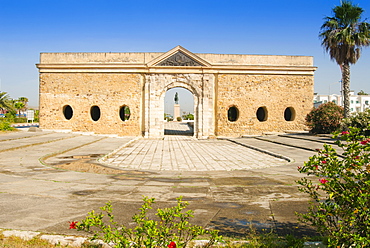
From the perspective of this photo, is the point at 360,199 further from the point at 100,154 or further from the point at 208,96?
the point at 208,96

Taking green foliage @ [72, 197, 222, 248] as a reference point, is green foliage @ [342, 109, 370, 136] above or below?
above

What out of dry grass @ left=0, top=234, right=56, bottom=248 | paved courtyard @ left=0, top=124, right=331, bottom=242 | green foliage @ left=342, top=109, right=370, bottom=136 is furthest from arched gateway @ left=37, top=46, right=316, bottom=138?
dry grass @ left=0, top=234, right=56, bottom=248

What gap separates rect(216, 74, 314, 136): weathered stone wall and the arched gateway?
8 cm

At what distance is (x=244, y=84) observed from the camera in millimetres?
22609

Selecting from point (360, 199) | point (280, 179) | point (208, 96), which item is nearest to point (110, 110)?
point (208, 96)

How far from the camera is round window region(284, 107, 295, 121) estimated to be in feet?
77.2

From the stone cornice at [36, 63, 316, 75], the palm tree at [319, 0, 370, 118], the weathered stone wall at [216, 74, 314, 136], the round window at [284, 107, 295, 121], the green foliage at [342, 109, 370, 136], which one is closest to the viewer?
the green foliage at [342, 109, 370, 136]

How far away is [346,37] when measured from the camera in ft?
61.2

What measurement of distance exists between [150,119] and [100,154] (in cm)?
1033

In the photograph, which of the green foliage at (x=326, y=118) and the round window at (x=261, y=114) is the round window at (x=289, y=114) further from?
the green foliage at (x=326, y=118)

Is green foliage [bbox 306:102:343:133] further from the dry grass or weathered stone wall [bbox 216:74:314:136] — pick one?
the dry grass

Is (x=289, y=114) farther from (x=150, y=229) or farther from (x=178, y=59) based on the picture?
(x=150, y=229)

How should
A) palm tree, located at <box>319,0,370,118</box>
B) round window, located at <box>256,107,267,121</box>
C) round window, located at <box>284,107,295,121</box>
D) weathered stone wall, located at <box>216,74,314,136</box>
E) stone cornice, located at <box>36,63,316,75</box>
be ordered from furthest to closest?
1. round window, located at <box>284,107,295,121</box>
2. round window, located at <box>256,107,267,121</box>
3. weathered stone wall, located at <box>216,74,314,136</box>
4. stone cornice, located at <box>36,63,316,75</box>
5. palm tree, located at <box>319,0,370,118</box>

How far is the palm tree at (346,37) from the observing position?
61.5 ft
